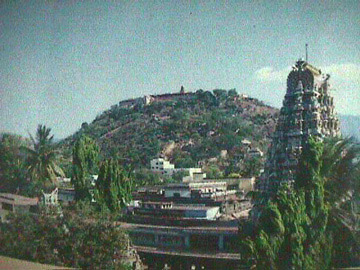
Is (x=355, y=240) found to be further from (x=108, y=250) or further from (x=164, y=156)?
(x=164, y=156)

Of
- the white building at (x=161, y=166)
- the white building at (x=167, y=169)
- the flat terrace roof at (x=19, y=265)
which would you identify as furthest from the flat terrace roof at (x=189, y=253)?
the white building at (x=161, y=166)

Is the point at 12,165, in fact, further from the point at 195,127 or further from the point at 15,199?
the point at 195,127

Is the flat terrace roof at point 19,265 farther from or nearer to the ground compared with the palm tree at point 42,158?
nearer to the ground

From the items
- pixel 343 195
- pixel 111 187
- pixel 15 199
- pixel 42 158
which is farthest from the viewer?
pixel 111 187

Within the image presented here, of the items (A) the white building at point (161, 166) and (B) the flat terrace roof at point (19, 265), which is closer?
(B) the flat terrace roof at point (19, 265)

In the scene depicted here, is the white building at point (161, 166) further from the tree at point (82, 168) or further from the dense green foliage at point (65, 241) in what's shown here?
the dense green foliage at point (65, 241)

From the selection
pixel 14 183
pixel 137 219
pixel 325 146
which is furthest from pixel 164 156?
pixel 325 146

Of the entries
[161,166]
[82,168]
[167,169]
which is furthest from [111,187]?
[167,169]

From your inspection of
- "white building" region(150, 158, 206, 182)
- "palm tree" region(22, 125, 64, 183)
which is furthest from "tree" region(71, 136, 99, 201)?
"white building" region(150, 158, 206, 182)
